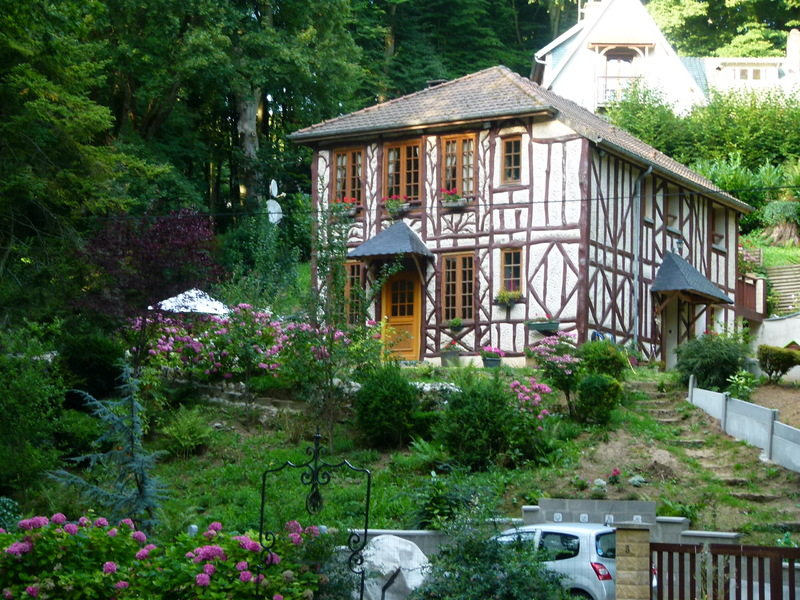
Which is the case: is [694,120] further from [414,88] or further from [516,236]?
[516,236]

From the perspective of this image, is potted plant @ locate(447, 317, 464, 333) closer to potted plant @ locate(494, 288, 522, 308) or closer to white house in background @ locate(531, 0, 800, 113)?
potted plant @ locate(494, 288, 522, 308)

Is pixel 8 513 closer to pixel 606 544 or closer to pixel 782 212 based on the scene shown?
pixel 606 544

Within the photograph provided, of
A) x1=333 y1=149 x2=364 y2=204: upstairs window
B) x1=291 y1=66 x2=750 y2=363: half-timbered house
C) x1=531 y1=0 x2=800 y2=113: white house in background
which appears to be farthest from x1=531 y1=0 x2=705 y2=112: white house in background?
x1=333 y1=149 x2=364 y2=204: upstairs window

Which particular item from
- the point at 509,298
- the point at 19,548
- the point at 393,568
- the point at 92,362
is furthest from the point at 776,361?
the point at 19,548

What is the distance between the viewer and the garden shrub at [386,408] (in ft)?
64.4

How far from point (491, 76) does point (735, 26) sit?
1095 inches

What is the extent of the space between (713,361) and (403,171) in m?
8.77

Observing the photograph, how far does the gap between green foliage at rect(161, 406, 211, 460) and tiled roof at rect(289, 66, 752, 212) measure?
381 inches

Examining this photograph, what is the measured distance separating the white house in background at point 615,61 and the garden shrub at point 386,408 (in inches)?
1030

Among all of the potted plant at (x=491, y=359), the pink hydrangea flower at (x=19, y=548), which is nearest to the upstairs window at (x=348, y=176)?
the potted plant at (x=491, y=359)

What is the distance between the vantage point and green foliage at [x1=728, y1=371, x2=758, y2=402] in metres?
21.1

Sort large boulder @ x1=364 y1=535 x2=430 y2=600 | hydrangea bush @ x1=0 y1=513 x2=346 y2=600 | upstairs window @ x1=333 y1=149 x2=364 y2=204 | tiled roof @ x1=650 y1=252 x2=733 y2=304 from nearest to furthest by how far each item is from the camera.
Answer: hydrangea bush @ x1=0 y1=513 x2=346 y2=600
large boulder @ x1=364 y1=535 x2=430 y2=600
upstairs window @ x1=333 y1=149 x2=364 y2=204
tiled roof @ x1=650 y1=252 x2=733 y2=304

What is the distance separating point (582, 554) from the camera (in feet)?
41.3

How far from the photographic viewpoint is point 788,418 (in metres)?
19.8
